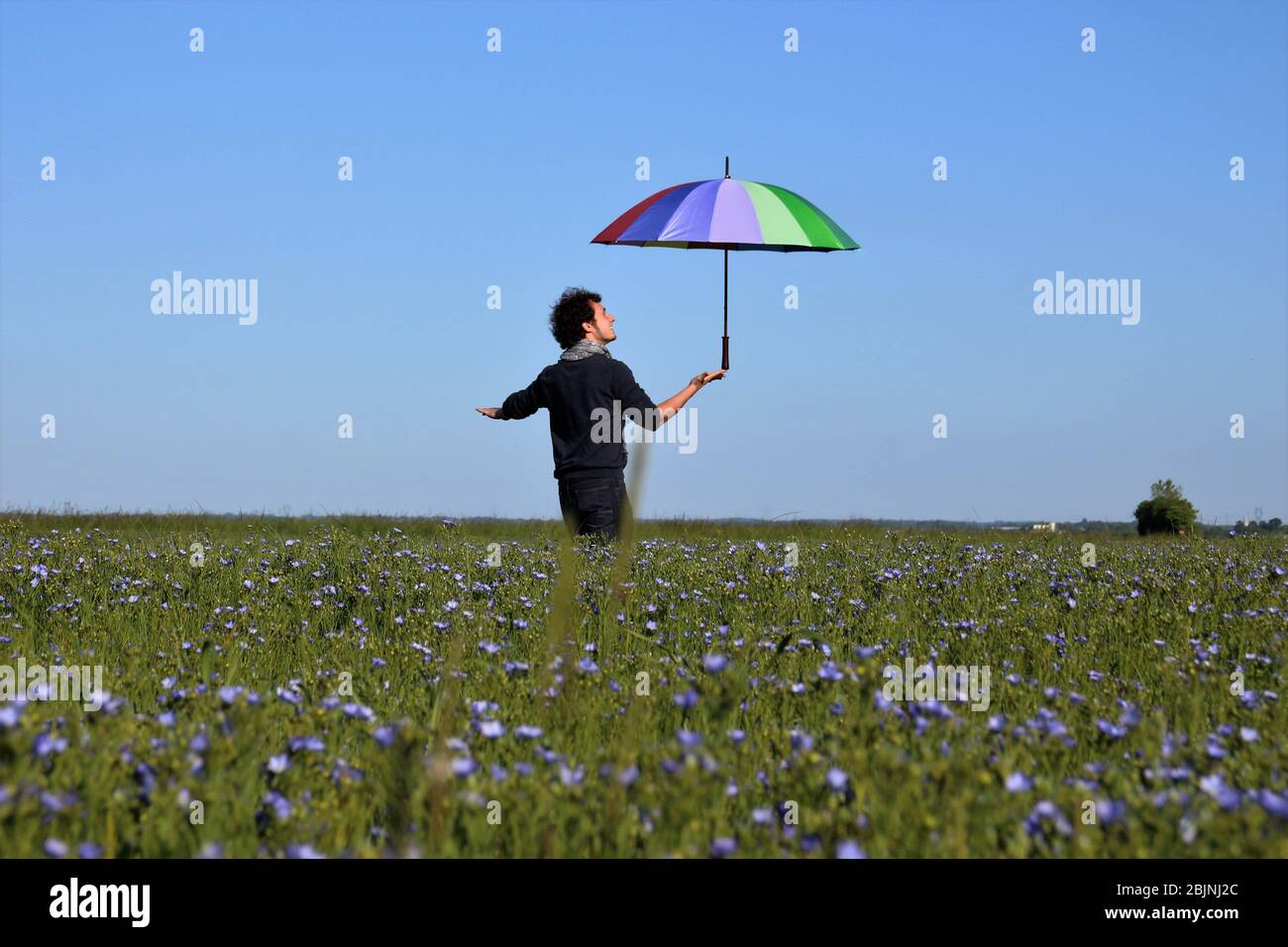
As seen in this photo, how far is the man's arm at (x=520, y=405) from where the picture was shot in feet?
35.2

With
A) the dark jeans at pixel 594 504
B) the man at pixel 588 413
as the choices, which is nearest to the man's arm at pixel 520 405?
the man at pixel 588 413

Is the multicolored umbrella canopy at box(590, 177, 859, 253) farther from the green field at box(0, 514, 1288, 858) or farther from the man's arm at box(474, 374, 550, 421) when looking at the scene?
Result: the green field at box(0, 514, 1288, 858)

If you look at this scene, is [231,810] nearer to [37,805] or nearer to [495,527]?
[37,805]

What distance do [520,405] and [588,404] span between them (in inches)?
28.6

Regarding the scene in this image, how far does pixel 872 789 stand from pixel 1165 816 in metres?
0.74

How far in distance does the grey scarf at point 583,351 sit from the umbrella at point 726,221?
39.6 inches

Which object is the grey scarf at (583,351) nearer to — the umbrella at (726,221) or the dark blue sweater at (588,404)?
the dark blue sweater at (588,404)

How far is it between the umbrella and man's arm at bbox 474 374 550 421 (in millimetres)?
1527

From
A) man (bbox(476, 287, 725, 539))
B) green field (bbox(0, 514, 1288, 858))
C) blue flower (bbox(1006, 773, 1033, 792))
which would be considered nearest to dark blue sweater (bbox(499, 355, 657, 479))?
man (bbox(476, 287, 725, 539))

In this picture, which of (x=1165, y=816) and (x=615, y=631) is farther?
(x=615, y=631)
